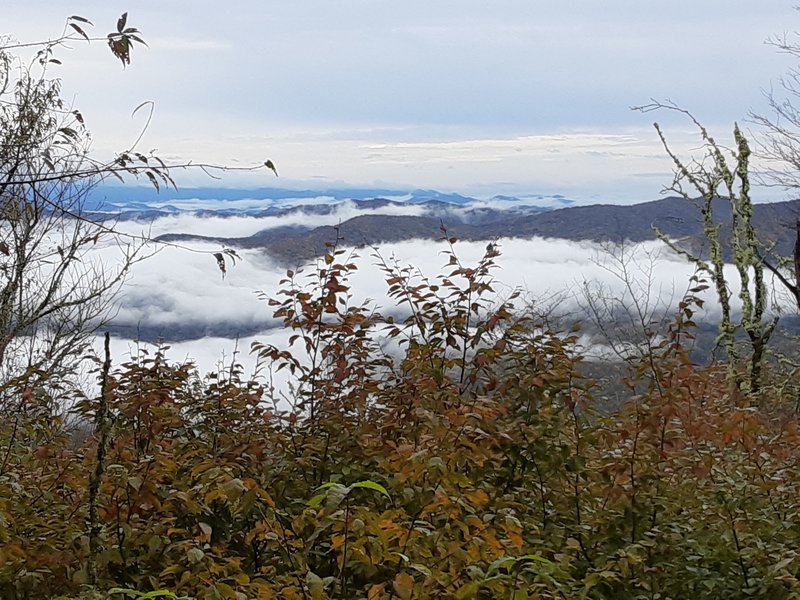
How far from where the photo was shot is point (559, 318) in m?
6.40

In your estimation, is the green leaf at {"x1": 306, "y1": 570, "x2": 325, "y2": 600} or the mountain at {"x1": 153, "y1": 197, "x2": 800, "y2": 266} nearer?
the green leaf at {"x1": 306, "y1": 570, "x2": 325, "y2": 600}

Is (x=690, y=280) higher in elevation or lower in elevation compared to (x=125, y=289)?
higher

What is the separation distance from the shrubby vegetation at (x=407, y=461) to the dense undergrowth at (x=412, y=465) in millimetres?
18

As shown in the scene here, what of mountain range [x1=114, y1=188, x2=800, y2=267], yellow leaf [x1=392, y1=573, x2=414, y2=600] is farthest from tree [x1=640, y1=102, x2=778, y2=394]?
yellow leaf [x1=392, y1=573, x2=414, y2=600]

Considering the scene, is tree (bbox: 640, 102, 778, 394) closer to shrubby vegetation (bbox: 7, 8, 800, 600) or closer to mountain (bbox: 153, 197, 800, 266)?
mountain (bbox: 153, 197, 800, 266)

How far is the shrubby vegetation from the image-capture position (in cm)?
329

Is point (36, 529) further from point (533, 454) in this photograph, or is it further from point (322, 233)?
point (322, 233)

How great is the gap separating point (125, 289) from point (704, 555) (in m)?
21.9

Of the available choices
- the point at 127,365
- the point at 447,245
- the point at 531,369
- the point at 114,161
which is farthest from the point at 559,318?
the point at 114,161

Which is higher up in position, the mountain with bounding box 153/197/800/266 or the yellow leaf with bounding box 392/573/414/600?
the mountain with bounding box 153/197/800/266

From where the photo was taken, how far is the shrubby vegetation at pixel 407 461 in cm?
329

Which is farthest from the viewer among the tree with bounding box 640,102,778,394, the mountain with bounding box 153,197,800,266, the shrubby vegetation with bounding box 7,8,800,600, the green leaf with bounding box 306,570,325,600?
the tree with bounding box 640,102,778,394

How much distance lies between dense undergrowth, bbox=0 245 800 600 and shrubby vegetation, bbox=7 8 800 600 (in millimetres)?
18

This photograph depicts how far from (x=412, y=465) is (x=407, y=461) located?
85 millimetres
